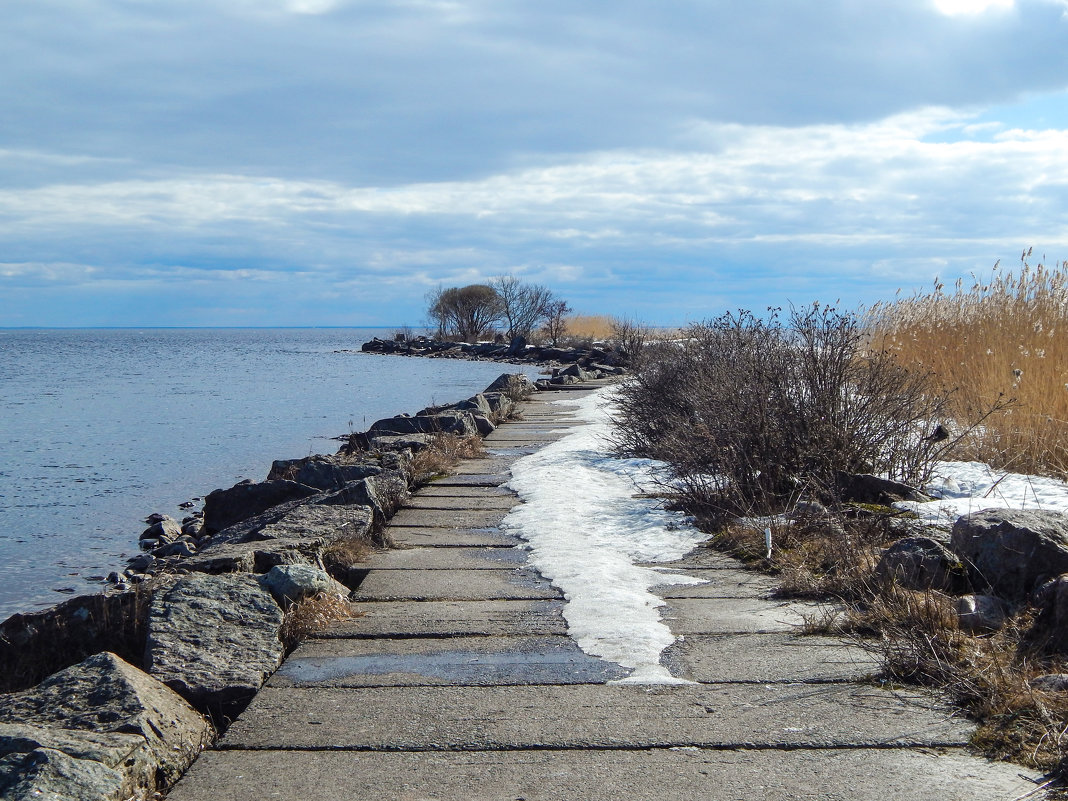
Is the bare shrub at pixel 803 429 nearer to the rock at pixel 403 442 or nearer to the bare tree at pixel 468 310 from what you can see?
the rock at pixel 403 442

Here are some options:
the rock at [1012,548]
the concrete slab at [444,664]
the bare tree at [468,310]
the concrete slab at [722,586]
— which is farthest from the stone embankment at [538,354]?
the concrete slab at [444,664]

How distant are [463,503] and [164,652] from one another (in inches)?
156

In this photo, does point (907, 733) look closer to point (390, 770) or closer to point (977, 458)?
point (390, 770)

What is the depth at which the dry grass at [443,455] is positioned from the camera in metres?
8.83

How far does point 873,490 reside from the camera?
6086 mm

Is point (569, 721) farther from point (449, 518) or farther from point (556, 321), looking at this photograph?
point (556, 321)

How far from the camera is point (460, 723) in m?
3.19

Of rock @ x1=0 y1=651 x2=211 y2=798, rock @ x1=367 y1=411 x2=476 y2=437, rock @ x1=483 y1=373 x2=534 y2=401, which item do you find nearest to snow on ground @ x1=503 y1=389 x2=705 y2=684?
rock @ x1=367 y1=411 x2=476 y2=437

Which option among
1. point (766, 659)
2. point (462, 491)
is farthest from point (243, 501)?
point (766, 659)

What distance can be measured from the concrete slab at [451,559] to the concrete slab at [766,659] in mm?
1756

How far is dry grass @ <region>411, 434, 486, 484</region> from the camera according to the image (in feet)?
29.0

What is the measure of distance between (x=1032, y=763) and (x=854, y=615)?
1.40 metres

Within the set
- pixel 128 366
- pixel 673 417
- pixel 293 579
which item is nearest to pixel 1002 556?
pixel 293 579

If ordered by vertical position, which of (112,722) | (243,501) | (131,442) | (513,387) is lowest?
(131,442)
